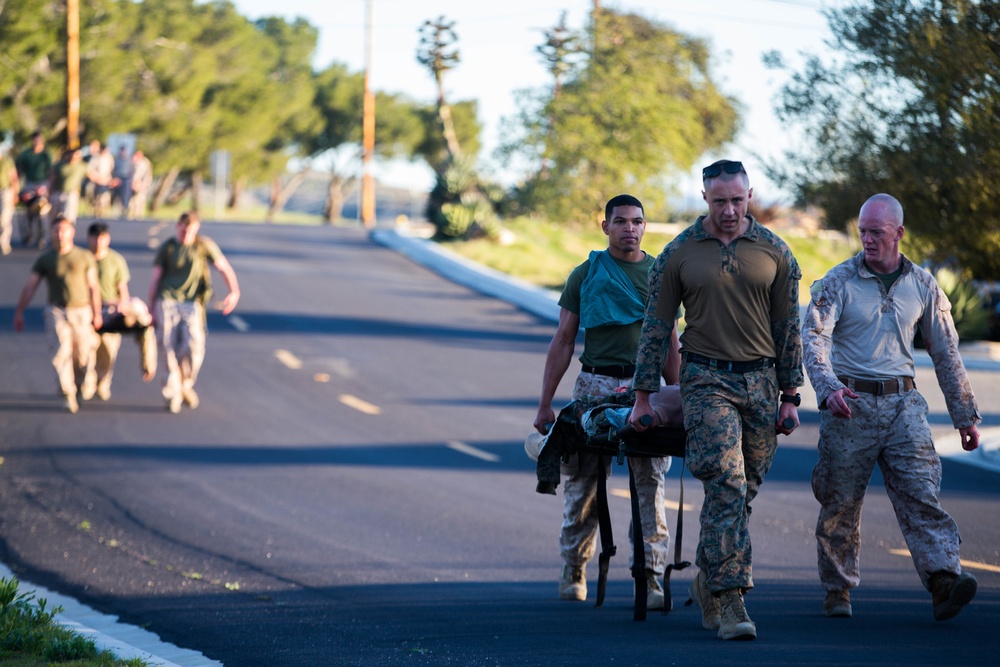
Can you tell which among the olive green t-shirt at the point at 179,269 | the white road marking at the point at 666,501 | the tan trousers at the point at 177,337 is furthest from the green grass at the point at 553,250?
the white road marking at the point at 666,501

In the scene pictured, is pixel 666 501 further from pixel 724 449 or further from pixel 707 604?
pixel 724 449

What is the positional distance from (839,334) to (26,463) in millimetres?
8434

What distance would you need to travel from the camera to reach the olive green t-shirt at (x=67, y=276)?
49.6ft

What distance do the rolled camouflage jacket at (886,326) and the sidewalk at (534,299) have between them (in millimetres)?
6479

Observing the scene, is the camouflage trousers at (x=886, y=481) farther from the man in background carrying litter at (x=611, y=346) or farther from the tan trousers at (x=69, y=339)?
Answer: the tan trousers at (x=69, y=339)

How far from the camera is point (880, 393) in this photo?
23.6 ft

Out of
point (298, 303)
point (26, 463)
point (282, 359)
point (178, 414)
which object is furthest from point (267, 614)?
point (298, 303)

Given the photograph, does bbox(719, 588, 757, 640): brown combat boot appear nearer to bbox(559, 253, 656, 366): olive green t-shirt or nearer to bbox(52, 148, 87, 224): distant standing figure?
bbox(559, 253, 656, 366): olive green t-shirt

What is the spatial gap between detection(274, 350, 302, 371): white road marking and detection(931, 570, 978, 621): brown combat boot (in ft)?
41.9

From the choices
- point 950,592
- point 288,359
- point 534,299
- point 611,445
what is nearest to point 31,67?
point 534,299

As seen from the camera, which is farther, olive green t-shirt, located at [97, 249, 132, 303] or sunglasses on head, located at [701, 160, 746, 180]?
olive green t-shirt, located at [97, 249, 132, 303]

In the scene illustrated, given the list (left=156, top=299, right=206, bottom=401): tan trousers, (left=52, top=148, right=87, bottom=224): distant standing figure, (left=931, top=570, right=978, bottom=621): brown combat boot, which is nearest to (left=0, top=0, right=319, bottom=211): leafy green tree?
(left=52, top=148, right=87, bottom=224): distant standing figure

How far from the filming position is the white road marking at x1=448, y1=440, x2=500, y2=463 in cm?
1363

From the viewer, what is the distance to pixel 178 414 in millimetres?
15547
